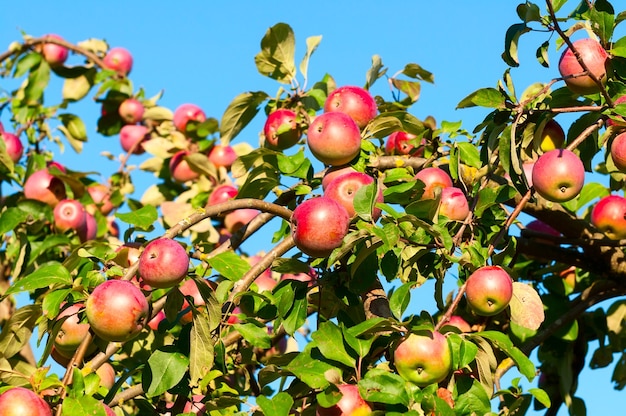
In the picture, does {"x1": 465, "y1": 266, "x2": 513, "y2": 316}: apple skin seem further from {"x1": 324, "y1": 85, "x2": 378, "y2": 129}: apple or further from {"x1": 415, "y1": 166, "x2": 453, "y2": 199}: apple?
{"x1": 324, "y1": 85, "x2": 378, "y2": 129}: apple

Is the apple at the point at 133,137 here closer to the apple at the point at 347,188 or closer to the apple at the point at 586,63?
the apple at the point at 347,188

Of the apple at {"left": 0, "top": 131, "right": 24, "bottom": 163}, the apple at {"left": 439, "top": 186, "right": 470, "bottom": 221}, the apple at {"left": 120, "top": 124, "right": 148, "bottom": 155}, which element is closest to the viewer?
the apple at {"left": 439, "top": 186, "right": 470, "bottom": 221}

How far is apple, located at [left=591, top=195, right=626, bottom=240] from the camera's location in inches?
84.5

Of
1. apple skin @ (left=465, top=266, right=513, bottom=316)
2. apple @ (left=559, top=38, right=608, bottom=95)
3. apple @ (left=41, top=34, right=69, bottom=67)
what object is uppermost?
apple @ (left=559, top=38, right=608, bottom=95)

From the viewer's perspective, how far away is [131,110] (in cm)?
358

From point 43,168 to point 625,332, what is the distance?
195cm

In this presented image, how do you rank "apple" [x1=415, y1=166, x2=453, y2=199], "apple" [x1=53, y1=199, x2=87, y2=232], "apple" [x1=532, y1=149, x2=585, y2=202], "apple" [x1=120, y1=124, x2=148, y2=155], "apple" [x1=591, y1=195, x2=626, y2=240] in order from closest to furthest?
"apple" [x1=532, y1=149, x2=585, y2=202] → "apple" [x1=415, y1=166, x2=453, y2=199] → "apple" [x1=591, y1=195, x2=626, y2=240] → "apple" [x1=53, y1=199, x2=87, y2=232] → "apple" [x1=120, y1=124, x2=148, y2=155]

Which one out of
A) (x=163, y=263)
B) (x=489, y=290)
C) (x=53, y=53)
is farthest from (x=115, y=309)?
(x=53, y=53)

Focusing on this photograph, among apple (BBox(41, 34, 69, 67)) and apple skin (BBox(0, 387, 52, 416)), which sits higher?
apple (BBox(41, 34, 69, 67))

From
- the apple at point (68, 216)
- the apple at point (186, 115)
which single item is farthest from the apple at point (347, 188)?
the apple at point (186, 115)

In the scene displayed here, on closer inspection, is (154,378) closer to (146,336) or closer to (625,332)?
(146,336)

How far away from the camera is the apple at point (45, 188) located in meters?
3.03

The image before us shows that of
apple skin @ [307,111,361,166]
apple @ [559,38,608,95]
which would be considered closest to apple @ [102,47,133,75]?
apple skin @ [307,111,361,166]

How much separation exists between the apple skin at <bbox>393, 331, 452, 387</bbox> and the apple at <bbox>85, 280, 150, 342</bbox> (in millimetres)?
451
